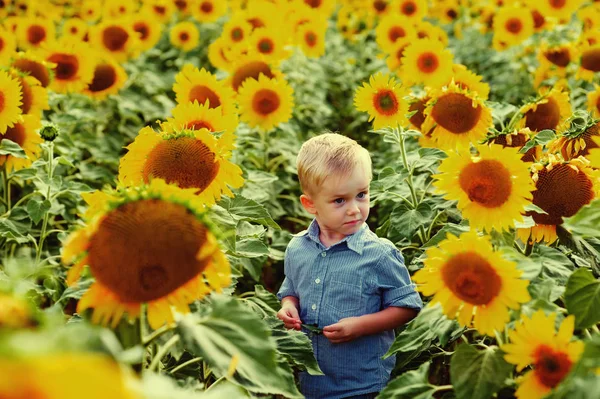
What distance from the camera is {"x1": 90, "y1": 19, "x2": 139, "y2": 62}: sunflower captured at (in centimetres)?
561

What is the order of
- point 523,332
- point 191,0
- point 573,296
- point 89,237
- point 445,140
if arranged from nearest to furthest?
point 89,237 → point 523,332 → point 573,296 → point 445,140 → point 191,0

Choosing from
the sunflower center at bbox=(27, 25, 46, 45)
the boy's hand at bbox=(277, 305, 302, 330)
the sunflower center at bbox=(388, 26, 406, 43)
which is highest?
the sunflower center at bbox=(27, 25, 46, 45)

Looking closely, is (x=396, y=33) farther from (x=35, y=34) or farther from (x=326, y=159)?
(x=326, y=159)

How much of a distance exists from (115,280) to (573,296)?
113 cm

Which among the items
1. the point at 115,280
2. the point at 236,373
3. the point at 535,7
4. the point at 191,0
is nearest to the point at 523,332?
the point at 236,373

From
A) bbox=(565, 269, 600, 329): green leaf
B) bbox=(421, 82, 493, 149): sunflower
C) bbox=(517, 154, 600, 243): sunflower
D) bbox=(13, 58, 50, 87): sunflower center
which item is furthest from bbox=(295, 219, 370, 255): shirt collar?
bbox=(13, 58, 50, 87): sunflower center

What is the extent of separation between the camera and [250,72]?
4.27m

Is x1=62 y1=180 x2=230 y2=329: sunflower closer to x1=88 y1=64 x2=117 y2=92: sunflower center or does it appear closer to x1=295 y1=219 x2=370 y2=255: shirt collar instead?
x1=295 y1=219 x2=370 y2=255: shirt collar

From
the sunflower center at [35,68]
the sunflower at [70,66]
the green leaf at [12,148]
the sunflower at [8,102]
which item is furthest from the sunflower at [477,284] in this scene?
the sunflower at [70,66]

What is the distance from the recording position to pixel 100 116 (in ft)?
16.9

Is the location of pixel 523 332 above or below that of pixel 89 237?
below

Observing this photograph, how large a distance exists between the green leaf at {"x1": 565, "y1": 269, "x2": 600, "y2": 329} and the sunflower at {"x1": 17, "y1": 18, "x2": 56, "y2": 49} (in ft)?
15.0

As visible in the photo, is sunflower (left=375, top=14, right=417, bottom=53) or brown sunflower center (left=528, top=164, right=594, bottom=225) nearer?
brown sunflower center (left=528, top=164, right=594, bottom=225)

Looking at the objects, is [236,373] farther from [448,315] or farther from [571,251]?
[571,251]
